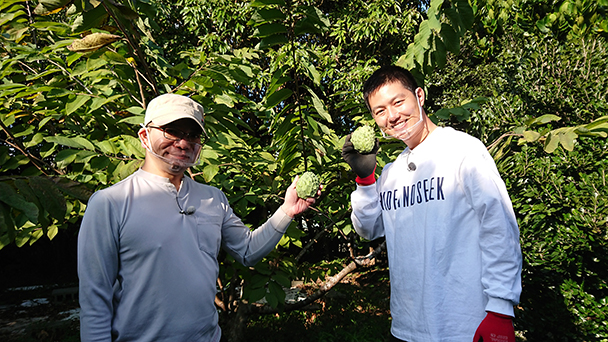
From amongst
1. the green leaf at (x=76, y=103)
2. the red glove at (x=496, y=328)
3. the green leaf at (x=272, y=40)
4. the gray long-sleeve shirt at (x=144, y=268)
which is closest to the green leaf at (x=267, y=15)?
the green leaf at (x=272, y=40)

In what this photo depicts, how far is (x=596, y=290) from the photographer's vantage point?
151 inches

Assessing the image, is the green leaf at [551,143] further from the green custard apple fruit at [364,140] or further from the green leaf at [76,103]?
the green leaf at [76,103]

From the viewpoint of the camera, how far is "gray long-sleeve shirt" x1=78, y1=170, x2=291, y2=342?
1.50 metres

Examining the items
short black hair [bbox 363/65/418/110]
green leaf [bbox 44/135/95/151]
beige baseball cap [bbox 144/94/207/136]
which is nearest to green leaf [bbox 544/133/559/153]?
short black hair [bbox 363/65/418/110]

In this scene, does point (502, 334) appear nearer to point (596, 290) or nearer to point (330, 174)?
point (330, 174)

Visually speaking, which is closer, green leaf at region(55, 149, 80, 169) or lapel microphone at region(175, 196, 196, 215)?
lapel microphone at region(175, 196, 196, 215)

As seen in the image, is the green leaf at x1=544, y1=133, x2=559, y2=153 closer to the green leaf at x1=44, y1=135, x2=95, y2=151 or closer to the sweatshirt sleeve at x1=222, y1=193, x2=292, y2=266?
the sweatshirt sleeve at x1=222, y1=193, x2=292, y2=266

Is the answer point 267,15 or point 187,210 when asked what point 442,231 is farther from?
point 267,15

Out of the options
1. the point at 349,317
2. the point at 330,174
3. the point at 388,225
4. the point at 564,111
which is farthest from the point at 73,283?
the point at 564,111

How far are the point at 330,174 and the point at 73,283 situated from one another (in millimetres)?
10315

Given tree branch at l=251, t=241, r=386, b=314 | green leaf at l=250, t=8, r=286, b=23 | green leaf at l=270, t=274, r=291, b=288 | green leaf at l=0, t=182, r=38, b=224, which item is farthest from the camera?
tree branch at l=251, t=241, r=386, b=314

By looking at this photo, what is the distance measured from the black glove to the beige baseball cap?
0.92 metres

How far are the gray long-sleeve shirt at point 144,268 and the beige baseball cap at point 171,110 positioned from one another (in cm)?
28

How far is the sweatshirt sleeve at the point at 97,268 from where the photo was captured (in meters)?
1.47
